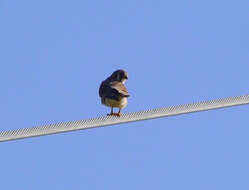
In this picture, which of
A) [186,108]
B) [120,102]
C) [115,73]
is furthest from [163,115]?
[115,73]

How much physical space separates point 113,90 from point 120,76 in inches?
35.0

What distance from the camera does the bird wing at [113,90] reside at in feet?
40.0

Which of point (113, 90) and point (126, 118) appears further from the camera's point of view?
point (113, 90)

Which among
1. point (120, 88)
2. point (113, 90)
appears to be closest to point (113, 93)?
point (113, 90)

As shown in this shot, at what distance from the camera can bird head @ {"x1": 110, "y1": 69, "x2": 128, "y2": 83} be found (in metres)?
13.1

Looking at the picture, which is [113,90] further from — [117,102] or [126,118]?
[126,118]

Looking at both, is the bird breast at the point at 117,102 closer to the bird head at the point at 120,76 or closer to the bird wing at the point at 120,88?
the bird wing at the point at 120,88

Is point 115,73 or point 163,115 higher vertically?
point 163,115

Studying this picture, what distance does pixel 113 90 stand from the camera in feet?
40.4

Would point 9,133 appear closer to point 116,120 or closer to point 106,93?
point 116,120

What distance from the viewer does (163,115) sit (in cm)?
862

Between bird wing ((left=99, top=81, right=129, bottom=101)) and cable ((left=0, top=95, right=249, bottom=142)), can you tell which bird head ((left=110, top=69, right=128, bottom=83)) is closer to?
bird wing ((left=99, top=81, right=129, bottom=101))

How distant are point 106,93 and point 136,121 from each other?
12.0 ft

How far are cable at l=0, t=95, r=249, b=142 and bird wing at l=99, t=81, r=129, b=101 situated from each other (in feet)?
10.5
